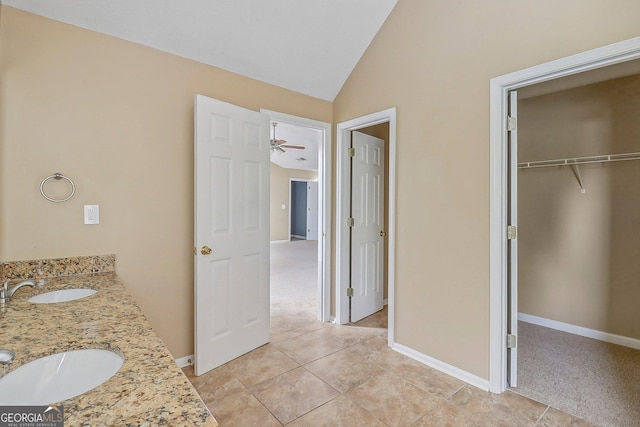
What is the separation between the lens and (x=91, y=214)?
198 cm

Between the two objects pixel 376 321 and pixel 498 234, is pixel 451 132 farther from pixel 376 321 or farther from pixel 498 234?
pixel 376 321

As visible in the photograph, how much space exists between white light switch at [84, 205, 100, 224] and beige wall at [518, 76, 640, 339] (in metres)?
3.86

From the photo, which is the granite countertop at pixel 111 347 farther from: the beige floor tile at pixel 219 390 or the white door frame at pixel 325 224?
the white door frame at pixel 325 224

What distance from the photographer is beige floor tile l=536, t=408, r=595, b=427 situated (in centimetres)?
173

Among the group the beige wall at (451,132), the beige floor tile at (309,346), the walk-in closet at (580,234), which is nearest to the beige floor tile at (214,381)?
the beige floor tile at (309,346)

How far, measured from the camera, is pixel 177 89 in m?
2.31

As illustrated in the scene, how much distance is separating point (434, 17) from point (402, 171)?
3.91 ft

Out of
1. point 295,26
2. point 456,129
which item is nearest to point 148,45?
point 295,26

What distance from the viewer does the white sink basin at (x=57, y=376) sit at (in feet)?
2.59

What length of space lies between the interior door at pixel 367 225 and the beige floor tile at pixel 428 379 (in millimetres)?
991

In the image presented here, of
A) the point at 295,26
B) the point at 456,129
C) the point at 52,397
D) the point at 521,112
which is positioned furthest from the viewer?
the point at 521,112

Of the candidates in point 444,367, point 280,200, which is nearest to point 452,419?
point 444,367

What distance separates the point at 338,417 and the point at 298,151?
674cm

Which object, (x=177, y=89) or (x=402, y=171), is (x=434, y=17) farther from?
(x=177, y=89)
